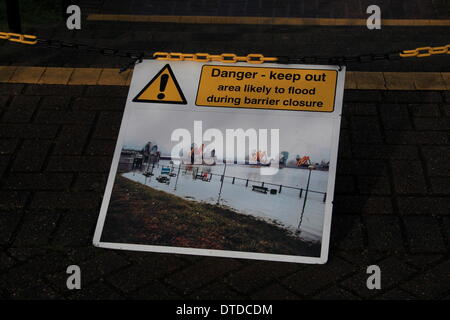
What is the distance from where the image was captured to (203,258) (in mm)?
3854

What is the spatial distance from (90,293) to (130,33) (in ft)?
12.1

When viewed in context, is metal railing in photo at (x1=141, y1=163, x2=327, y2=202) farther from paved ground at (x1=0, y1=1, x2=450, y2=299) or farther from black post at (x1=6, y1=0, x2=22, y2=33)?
black post at (x1=6, y1=0, x2=22, y2=33)

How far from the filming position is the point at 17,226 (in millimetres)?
4082

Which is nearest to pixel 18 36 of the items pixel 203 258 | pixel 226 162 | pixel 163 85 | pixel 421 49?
pixel 163 85

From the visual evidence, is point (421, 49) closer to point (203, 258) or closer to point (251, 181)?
point (251, 181)

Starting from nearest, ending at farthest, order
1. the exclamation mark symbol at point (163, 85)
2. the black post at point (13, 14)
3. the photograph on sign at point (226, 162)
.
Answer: the photograph on sign at point (226, 162) → the exclamation mark symbol at point (163, 85) → the black post at point (13, 14)

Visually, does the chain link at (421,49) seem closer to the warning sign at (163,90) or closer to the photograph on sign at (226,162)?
the photograph on sign at (226,162)

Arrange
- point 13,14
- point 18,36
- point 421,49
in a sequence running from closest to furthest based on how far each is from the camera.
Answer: point 421,49 < point 18,36 < point 13,14

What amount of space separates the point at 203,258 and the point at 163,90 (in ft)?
3.40

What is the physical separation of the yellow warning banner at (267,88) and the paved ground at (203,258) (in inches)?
37.3

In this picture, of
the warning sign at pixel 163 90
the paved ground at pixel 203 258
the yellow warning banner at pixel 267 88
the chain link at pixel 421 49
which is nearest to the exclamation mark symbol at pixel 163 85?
the warning sign at pixel 163 90

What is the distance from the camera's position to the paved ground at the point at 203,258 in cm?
366

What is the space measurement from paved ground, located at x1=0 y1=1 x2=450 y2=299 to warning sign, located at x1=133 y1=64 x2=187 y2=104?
0.96 metres

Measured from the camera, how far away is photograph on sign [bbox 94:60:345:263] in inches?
137
